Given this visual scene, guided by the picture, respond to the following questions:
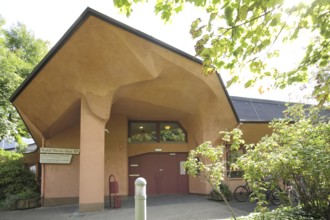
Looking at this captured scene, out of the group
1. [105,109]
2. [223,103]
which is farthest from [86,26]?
[223,103]

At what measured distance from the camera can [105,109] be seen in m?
11.5

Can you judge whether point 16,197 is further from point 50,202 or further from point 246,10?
point 246,10

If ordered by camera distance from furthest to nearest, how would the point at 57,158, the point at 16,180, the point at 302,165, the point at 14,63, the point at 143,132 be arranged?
1. the point at 14,63
2. the point at 143,132
3. the point at 16,180
4. the point at 57,158
5. the point at 302,165

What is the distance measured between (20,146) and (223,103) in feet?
41.4

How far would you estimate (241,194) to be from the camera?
534 inches

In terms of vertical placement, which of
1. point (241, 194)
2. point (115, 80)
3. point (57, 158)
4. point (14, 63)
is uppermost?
point (14, 63)

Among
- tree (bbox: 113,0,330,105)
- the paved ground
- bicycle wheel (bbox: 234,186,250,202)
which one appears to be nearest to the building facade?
the paved ground

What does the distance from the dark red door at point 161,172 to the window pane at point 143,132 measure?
2.71 ft

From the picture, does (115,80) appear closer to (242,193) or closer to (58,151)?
(58,151)

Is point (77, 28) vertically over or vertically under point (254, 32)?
over

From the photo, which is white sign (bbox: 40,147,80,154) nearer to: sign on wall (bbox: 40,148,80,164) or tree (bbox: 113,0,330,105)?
sign on wall (bbox: 40,148,80,164)

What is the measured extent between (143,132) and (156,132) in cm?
68

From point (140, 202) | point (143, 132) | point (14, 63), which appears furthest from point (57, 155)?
point (140, 202)

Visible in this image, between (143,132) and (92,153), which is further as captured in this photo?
(143,132)
